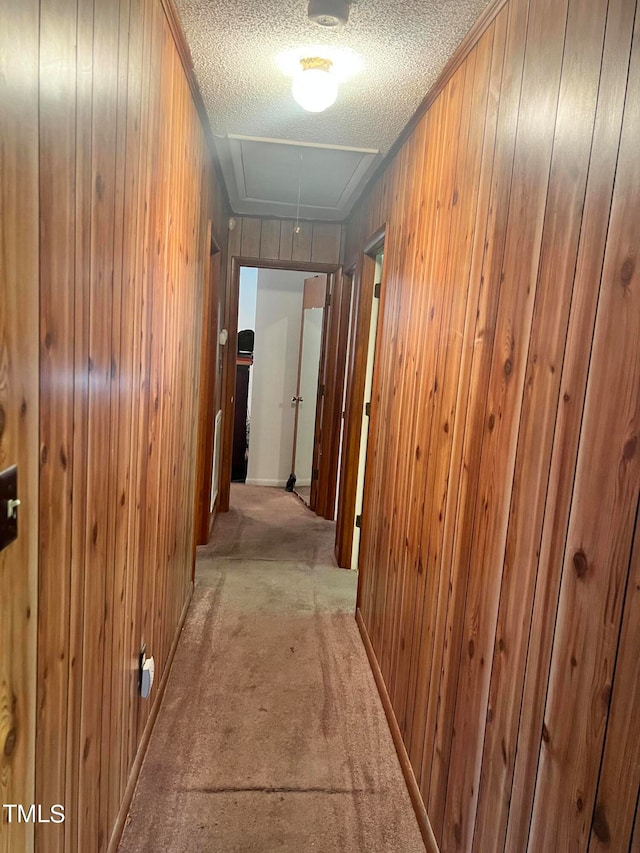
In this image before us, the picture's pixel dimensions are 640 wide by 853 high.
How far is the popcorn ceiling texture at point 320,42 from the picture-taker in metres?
1.62

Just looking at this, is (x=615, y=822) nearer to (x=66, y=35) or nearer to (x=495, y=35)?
(x=66, y=35)

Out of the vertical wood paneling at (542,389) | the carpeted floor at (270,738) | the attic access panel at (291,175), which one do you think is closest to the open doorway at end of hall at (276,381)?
the attic access panel at (291,175)

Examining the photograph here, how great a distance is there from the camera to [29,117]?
0.82 meters

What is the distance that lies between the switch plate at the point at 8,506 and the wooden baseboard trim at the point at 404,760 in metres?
1.47

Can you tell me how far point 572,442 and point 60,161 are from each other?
99 centimetres

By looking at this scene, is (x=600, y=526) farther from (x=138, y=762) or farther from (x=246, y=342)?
(x=246, y=342)

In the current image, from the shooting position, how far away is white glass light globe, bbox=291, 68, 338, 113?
1.90m

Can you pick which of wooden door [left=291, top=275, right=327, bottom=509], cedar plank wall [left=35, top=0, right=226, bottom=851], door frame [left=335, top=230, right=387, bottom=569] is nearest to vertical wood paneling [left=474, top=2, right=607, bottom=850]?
cedar plank wall [left=35, top=0, right=226, bottom=851]

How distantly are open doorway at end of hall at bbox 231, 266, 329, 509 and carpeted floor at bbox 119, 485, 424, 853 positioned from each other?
232 cm

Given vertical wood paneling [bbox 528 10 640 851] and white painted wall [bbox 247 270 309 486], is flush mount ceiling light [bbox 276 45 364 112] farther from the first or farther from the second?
white painted wall [bbox 247 270 309 486]

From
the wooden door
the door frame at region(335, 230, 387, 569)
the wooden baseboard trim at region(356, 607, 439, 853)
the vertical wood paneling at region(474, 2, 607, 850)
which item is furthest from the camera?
the wooden door

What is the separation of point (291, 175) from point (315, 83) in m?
1.46

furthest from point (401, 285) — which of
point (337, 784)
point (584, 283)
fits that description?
point (337, 784)

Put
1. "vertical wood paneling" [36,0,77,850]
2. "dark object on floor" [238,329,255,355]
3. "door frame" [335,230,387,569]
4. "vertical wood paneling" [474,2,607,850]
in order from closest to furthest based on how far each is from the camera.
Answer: "vertical wood paneling" [36,0,77,850] < "vertical wood paneling" [474,2,607,850] < "door frame" [335,230,387,569] < "dark object on floor" [238,329,255,355]
